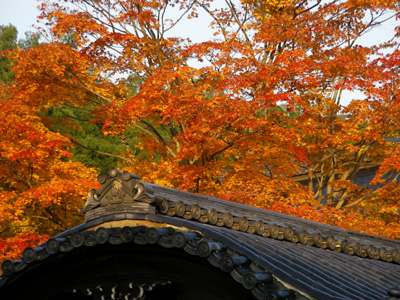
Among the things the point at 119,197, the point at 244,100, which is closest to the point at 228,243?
the point at 119,197

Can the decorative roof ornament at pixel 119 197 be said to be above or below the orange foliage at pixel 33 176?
below

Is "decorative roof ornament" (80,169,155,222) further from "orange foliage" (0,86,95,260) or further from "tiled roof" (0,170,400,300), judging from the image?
"orange foliage" (0,86,95,260)

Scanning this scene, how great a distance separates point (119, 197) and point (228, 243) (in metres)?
1.46

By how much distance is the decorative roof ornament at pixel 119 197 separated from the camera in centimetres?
550

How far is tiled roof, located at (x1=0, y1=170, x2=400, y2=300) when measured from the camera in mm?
4598

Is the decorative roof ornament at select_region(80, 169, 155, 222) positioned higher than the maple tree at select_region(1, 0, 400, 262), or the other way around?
the maple tree at select_region(1, 0, 400, 262)

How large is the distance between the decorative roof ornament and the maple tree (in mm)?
8916

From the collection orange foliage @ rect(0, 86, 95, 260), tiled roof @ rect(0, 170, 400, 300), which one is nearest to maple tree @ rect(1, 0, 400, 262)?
orange foliage @ rect(0, 86, 95, 260)

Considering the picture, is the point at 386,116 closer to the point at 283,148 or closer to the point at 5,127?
the point at 283,148

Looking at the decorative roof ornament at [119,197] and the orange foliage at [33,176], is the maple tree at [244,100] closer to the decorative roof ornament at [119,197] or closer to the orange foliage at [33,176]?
the orange foliage at [33,176]

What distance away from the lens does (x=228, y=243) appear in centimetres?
494

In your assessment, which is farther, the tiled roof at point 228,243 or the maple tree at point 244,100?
the maple tree at point 244,100

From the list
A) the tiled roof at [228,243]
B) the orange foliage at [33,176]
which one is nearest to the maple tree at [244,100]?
the orange foliage at [33,176]

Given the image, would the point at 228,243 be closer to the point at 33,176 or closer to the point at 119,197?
the point at 119,197
